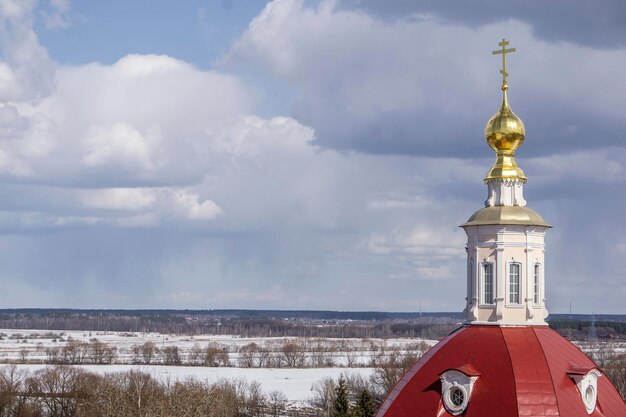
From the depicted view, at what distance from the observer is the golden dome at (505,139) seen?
74.8 feet

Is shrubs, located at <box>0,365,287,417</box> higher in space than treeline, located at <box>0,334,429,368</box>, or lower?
lower

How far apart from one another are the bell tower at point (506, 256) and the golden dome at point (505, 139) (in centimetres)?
2

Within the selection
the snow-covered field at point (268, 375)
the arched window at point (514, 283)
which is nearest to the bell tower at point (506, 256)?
the arched window at point (514, 283)

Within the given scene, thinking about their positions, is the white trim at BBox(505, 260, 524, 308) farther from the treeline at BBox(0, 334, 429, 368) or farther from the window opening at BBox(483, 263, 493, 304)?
the treeline at BBox(0, 334, 429, 368)

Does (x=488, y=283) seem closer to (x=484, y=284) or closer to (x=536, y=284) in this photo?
(x=484, y=284)

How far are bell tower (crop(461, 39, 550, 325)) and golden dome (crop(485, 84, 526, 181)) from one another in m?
0.02

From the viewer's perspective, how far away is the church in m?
20.3

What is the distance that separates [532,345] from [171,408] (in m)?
28.6

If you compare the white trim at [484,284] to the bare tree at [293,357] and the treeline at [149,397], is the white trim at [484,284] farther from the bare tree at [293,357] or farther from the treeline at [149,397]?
the bare tree at [293,357]

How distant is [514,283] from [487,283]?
20.7 inches

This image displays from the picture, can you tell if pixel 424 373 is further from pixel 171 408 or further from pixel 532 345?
pixel 171 408

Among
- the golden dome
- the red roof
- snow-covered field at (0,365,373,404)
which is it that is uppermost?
snow-covered field at (0,365,373,404)

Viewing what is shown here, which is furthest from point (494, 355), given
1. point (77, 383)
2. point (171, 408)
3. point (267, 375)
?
point (267, 375)

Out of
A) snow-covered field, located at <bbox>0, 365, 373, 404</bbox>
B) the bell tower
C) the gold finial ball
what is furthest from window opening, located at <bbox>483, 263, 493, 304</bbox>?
snow-covered field, located at <bbox>0, 365, 373, 404</bbox>
